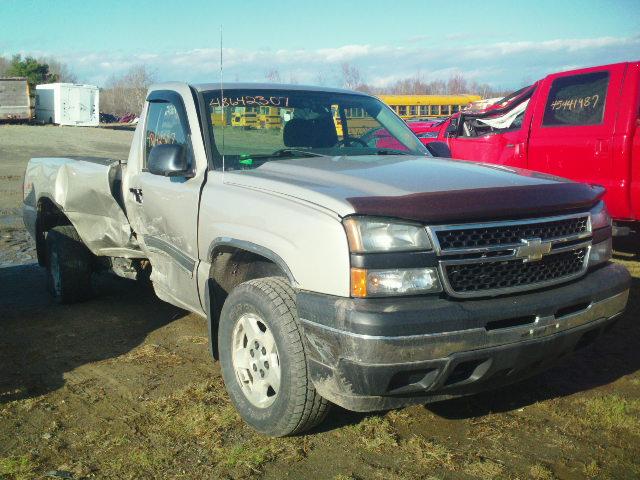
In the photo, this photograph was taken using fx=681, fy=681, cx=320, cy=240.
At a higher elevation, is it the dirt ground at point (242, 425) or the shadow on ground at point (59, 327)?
the dirt ground at point (242, 425)

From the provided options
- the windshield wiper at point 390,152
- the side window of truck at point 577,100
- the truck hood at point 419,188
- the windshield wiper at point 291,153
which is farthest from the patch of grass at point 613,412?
the side window of truck at point 577,100

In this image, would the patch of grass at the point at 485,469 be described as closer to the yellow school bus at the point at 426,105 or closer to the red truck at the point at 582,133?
the red truck at the point at 582,133

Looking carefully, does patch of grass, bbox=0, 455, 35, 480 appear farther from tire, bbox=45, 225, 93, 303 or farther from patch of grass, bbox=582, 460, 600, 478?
tire, bbox=45, 225, 93, 303

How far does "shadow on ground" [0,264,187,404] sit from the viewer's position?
4432mm

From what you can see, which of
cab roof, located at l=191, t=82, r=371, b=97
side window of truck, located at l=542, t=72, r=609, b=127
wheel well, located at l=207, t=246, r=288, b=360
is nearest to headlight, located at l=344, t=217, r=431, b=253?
wheel well, located at l=207, t=246, r=288, b=360

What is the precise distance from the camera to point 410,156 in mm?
4328

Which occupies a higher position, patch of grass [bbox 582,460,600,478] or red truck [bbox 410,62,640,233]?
red truck [bbox 410,62,640,233]

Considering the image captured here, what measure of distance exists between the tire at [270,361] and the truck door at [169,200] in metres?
0.63

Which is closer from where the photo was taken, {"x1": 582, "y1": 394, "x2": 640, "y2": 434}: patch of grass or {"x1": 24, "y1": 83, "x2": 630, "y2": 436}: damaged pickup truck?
{"x1": 24, "y1": 83, "x2": 630, "y2": 436}: damaged pickup truck

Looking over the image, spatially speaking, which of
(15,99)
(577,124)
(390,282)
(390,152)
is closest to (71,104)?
(15,99)

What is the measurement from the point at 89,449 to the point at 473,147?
19.5ft

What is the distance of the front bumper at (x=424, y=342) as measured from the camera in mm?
2777

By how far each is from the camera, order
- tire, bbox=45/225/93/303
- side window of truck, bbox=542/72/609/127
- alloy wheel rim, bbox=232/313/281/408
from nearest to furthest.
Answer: alloy wheel rim, bbox=232/313/281/408 < tire, bbox=45/225/93/303 < side window of truck, bbox=542/72/609/127

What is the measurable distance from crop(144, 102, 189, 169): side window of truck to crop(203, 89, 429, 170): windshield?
0.86 ft
